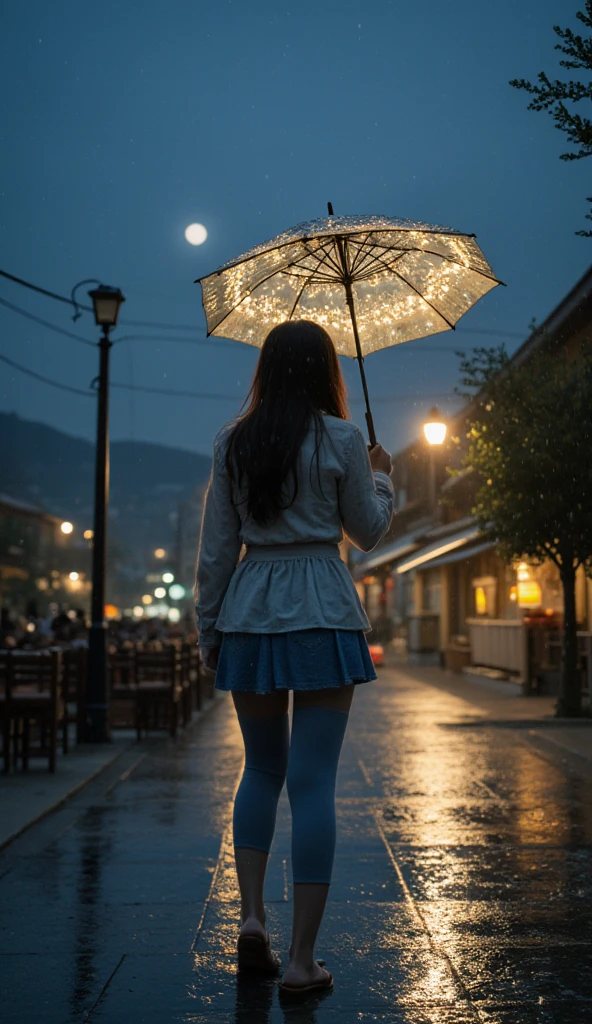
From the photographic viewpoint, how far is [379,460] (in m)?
4.20

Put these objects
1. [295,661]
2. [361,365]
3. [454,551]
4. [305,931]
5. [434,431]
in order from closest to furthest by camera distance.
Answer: [305,931] < [295,661] < [361,365] < [434,431] < [454,551]

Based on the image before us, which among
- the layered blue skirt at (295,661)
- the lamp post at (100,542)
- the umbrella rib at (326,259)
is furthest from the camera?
the lamp post at (100,542)

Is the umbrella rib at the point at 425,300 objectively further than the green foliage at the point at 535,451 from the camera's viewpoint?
No

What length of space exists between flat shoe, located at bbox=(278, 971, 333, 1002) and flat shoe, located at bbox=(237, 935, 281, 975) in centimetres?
16

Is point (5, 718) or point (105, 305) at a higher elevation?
point (105, 305)

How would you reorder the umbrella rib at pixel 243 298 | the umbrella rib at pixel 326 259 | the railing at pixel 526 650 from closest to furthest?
1. the umbrella rib at pixel 243 298
2. the umbrella rib at pixel 326 259
3. the railing at pixel 526 650

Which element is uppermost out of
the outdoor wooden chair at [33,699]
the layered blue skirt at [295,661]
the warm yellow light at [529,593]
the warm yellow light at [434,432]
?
the warm yellow light at [434,432]

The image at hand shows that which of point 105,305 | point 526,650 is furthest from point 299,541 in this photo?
point 526,650

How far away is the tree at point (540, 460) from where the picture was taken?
15.0 m

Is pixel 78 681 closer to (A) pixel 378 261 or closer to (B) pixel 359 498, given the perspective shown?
(A) pixel 378 261

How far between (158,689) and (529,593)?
9.57 metres

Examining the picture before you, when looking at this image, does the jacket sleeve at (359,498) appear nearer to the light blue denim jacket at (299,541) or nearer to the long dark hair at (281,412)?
the light blue denim jacket at (299,541)

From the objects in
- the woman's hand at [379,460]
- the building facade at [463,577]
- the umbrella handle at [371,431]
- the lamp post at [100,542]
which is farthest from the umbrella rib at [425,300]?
the lamp post at [100,542]

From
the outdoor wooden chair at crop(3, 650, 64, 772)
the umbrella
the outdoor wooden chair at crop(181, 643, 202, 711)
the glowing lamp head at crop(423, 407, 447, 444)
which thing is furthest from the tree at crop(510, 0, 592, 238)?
the glowing lamp head at crop(423, 407, 447, 444)
